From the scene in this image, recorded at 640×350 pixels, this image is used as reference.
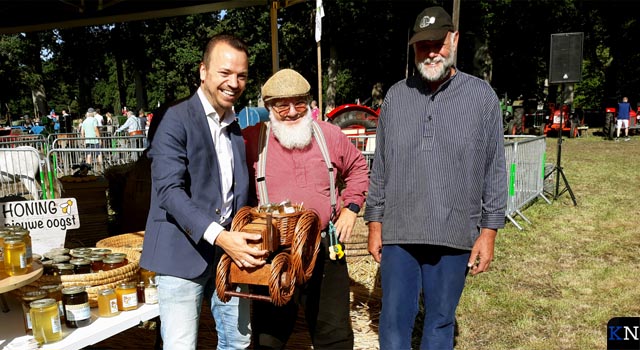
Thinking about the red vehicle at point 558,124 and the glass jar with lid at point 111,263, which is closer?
the glass jar with lid at point 111,263

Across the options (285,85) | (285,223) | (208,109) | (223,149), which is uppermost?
(285,85)

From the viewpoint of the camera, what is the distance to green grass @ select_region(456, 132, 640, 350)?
4.12m

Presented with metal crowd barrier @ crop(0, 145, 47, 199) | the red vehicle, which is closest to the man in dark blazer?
metal crowd barrier @ crop(0, 145, 47, 199)

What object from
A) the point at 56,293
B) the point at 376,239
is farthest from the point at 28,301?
the point at 376,239

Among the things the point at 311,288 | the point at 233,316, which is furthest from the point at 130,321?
the point at 311,288

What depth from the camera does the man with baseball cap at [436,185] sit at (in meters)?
2.49

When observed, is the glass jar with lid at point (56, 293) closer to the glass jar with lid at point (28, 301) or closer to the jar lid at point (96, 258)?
the glass jar with lid at point (28, 301)

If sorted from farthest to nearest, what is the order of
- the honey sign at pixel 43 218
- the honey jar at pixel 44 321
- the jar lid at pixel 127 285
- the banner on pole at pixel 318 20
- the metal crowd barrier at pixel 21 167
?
the metal crowd barrier at pixel 21 167 → the banner on pole at pixel 318 20 → the honey sign at pixel 43 218 → the jar lid at pixel 127 285 → the honey jar at pixel 44 321

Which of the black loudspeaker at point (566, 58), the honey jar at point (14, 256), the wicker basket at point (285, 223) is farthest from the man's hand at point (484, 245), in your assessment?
the black loudspeaker at point (566, 58)

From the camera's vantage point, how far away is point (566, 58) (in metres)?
10.2

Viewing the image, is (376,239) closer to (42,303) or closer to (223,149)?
(223,149)

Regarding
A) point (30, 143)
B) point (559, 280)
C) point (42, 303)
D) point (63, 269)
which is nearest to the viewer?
point (42, 303)

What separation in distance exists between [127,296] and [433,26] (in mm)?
2265

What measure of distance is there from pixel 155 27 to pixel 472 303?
4201 centimetres
